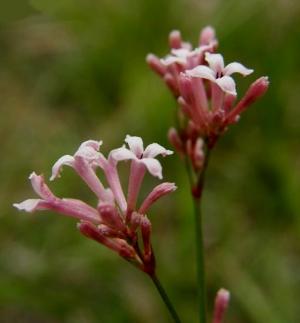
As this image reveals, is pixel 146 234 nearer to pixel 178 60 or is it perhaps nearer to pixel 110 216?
pixel 110 216

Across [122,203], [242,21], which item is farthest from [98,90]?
[122,203]

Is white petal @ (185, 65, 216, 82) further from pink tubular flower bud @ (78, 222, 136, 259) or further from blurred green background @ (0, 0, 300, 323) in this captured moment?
blurred green background @ (0, 0, 300, 323)

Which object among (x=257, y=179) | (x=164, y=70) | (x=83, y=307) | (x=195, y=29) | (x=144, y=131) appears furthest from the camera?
(x=195, y=29)

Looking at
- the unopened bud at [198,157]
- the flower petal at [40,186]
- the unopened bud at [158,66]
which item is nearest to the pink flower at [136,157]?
the flower petal at [40,186]

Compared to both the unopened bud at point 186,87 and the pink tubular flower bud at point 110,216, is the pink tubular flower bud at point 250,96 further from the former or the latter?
the pink tubular flower bud at point 110,216

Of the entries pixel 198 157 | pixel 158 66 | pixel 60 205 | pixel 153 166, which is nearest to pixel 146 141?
pixel 158 66

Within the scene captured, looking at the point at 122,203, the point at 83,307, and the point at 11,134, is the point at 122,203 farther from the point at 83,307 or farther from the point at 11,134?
the point at 11,134
